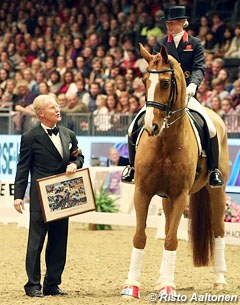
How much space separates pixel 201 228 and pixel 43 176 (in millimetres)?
2208

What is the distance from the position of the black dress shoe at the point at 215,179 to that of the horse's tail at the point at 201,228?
493 mm

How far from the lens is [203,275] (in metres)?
11.2

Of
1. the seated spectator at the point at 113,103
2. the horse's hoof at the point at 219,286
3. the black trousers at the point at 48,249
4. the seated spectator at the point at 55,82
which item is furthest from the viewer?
the seated spectator at the point at 55,82

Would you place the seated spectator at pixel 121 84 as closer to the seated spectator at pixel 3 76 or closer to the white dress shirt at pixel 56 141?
the seated spectator at pixel 3 76

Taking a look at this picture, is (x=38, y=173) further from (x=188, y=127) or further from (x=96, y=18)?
(x=96, y=18)

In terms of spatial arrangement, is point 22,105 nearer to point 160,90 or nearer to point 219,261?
point 219,261

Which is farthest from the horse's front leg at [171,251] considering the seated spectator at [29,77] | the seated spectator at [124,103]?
the seated spectator at [29,77]

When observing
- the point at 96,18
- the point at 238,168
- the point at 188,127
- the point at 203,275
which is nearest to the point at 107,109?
the point at 238,168

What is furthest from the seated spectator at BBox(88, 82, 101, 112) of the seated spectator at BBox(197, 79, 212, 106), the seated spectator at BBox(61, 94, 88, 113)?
the seated spectator at BBox(197, 79, 212, 106)

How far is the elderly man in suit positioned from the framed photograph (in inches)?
4.0

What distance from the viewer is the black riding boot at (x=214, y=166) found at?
33.5ft

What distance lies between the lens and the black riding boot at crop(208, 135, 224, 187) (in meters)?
10.2

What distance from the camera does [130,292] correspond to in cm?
924

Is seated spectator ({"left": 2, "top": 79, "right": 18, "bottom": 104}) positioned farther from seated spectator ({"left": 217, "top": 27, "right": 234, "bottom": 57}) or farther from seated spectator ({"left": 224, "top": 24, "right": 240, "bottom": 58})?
seated spectator ({"left": 224, "top": 24, "right": 240, "bottom": 58})
